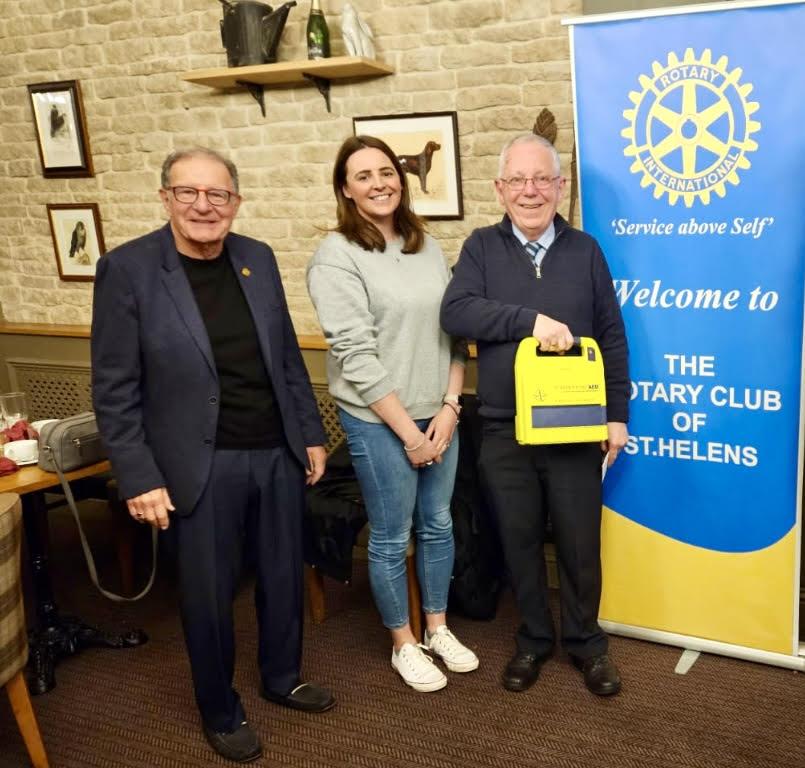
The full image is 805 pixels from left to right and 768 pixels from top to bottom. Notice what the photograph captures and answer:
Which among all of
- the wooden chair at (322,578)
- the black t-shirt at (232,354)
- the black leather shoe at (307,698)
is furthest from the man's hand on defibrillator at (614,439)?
the black leather shoe at (307,698)

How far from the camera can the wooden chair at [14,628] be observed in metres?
2.00

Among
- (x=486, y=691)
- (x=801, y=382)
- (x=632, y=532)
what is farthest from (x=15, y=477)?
(x=801, y=382)

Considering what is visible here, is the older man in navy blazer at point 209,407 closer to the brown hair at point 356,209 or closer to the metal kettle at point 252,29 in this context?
the brown hair at point 356,209

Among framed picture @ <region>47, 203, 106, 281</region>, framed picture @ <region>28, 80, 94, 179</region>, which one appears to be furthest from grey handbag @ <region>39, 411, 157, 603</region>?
framed picture @ <region>28, 80, 94, 179</region>

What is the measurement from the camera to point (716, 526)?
2.39 meters

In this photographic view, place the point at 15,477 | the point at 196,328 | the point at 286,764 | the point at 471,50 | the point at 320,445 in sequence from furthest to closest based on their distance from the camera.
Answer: the point at 471,50 < the point at 15,477 < the point at 320,445 < the point at 286,764 < the point at 196,328

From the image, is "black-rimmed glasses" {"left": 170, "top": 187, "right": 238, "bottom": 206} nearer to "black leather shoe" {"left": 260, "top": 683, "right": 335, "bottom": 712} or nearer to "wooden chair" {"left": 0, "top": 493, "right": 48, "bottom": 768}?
"wooden chair" {"left": 0, "top": 493, "right": 48, "bottom": 768}

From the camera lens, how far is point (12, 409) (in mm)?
2805

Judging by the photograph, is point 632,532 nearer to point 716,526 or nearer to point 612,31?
point 716,526

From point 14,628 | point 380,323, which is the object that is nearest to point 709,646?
point 380,323

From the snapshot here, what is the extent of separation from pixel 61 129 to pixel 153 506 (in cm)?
269

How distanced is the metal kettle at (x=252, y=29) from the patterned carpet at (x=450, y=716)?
2.20 m

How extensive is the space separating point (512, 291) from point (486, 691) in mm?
1141

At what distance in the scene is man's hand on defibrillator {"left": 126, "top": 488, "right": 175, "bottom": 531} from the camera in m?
1.92
